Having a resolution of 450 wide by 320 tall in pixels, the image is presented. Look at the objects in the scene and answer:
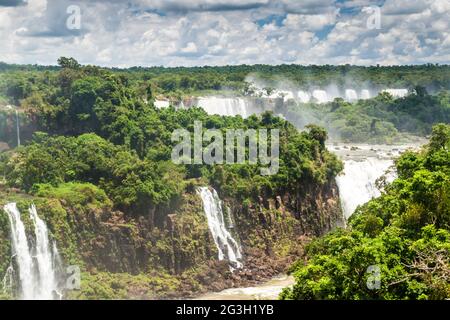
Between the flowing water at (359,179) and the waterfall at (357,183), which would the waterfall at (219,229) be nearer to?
the flowing water at (359,179)

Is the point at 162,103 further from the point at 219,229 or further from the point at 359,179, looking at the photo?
the point at 219,229

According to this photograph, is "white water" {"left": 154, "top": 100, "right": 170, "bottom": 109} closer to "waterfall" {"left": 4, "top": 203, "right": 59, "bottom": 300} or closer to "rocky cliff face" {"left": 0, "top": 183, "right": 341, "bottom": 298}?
"rocky cliff face" {"left": 0, "top": 183, "right": 341, "bottom": 298}

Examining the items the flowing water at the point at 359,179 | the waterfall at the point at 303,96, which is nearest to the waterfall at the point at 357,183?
the flowing water at the point at 359,179

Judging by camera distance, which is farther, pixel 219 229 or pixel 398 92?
pixel 398 92

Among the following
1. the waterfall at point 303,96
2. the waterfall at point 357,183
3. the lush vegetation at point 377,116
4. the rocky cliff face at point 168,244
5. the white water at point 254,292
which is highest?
the waterfall at point 303,96

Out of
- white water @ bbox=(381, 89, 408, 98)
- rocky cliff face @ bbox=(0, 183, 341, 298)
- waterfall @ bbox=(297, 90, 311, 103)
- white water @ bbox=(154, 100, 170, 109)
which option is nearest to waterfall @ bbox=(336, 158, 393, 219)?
rocky cliff face @ bbox=(0, 183, 341, 298)

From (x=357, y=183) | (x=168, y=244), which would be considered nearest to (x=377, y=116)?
(x=357, y=183)
